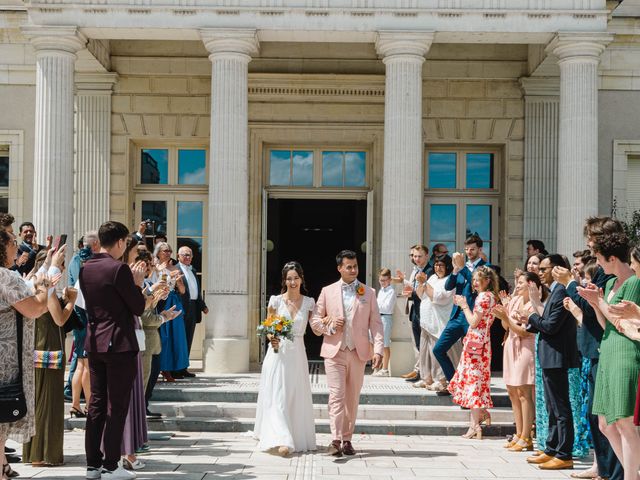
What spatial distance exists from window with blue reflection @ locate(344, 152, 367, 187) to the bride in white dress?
7.03m

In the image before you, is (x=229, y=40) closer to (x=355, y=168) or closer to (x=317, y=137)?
(x=317, y=137)

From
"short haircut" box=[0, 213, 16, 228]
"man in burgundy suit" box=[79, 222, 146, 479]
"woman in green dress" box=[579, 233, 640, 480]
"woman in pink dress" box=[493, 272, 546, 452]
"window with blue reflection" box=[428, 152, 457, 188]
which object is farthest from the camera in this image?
"window with blue reflection" box=[428, 152, 457, 188]

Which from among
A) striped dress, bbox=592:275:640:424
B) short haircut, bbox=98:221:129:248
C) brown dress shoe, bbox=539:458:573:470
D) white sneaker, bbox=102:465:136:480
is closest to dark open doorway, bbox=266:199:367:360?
brown dress shoe, bbox=539:458:573:470

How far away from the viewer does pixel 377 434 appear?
33.6 ft

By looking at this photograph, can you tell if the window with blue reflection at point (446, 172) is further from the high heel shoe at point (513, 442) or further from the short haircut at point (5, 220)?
the short haircut at point (5, 220)

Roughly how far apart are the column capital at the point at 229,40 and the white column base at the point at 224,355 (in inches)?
163

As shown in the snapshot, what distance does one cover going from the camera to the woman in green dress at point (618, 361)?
6258 millimetres

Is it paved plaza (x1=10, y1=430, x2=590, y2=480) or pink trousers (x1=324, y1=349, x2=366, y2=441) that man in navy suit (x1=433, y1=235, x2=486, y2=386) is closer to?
paved plaza (x1=10, y1=430, x2=590, y2=480)

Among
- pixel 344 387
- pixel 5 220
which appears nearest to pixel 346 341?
pixel 344 387

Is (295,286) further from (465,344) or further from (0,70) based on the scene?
(0,70)

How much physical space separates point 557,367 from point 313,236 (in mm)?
10279

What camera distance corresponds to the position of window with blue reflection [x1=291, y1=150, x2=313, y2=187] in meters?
16.0

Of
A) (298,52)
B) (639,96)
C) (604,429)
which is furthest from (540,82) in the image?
(604,429)

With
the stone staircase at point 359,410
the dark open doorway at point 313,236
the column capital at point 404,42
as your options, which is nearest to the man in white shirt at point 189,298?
the stone staircase at point 359,410
